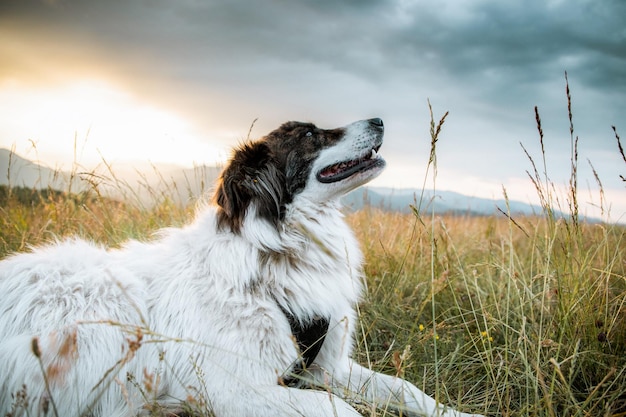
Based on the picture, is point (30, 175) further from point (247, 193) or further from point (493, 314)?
point (493, 314)

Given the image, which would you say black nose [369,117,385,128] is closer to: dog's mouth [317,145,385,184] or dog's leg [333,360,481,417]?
dog's mouth [317,145,385,184]

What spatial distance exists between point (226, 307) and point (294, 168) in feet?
3.75

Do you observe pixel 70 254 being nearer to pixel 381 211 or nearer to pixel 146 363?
pixel 146 363

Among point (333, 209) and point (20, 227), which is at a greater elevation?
point (333, 209)

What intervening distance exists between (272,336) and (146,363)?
0.74m

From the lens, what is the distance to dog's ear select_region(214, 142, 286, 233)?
275cm

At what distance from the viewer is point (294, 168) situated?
3.06m

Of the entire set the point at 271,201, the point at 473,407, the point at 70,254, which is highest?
the point at 271,201

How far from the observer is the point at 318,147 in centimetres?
323

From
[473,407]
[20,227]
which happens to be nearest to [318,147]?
[473,407]

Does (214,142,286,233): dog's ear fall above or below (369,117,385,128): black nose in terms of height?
below

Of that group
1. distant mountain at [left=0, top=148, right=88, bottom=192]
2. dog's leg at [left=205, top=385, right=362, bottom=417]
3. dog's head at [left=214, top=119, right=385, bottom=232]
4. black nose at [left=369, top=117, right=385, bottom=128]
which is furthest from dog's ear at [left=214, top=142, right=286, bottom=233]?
distant mountain at [left=0, top=148, right=88, bottom=192]

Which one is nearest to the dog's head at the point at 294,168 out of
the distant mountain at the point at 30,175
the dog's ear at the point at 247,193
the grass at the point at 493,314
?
the dog's ear at the point at 247,193

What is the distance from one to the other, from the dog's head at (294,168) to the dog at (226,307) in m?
0.01
